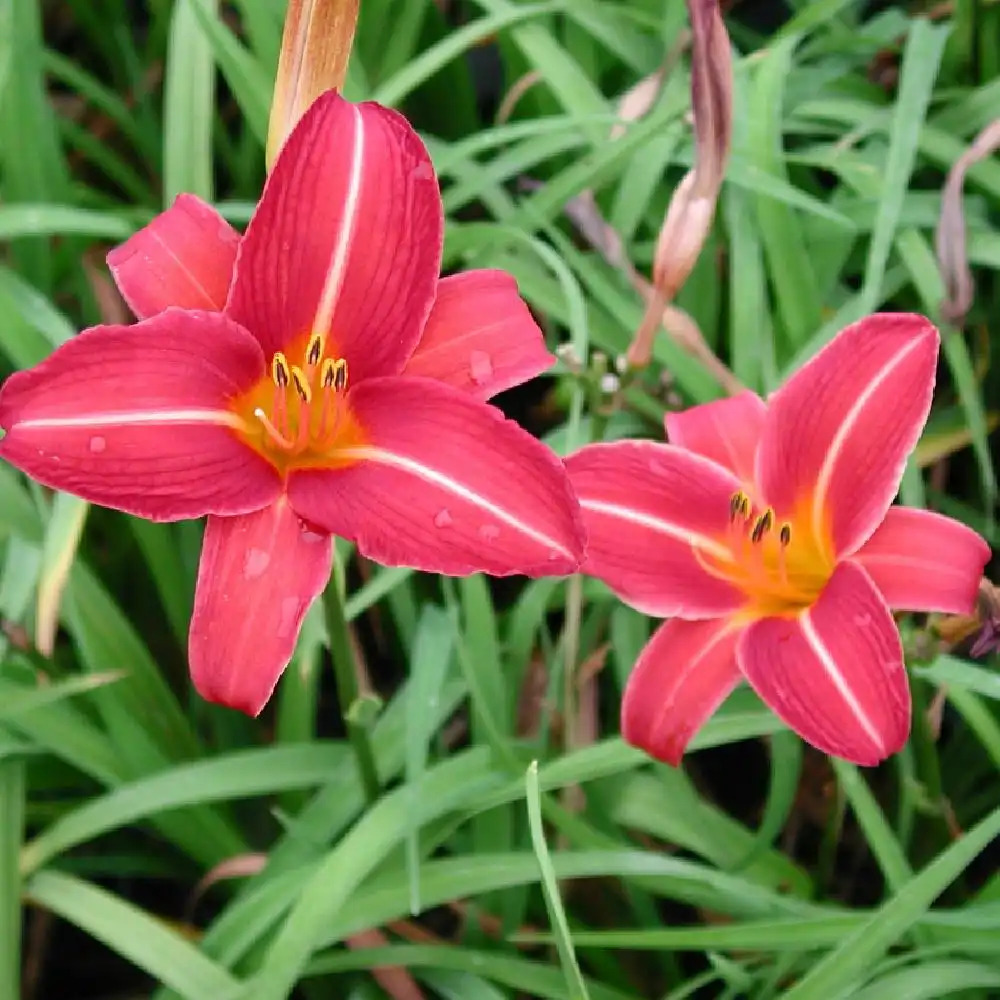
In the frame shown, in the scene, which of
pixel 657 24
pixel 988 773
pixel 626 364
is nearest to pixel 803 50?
pixel 657 24

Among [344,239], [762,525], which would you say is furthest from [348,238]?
[762,525]

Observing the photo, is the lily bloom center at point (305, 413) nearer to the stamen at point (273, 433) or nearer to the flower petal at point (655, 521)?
the stamen at point (273, 433)

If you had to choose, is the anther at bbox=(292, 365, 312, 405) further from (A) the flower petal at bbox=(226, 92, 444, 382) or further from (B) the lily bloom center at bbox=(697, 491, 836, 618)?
(B) the lily bloom center at bbox=(697, 491, 836, 618)

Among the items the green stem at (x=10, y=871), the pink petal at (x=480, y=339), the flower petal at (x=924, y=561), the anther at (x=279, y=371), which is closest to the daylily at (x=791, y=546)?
the flower petal at (x=924, y=561)

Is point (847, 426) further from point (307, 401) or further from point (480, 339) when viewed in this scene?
point (307, 401)

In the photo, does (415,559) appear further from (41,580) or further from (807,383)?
(41,580)

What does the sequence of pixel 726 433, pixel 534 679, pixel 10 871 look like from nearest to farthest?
pixel 726 433
pixel 10 871
pixel 534 679

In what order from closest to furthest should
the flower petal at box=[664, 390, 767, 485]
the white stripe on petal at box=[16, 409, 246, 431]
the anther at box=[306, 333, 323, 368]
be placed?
the white stripe on petal at box=[16, 409, 246, 431] < the anther at box=[306, 333, 323, 368] < the flower petal at box=[664, 390, 767, 485]

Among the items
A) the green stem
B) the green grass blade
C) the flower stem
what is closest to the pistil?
the flower stem
